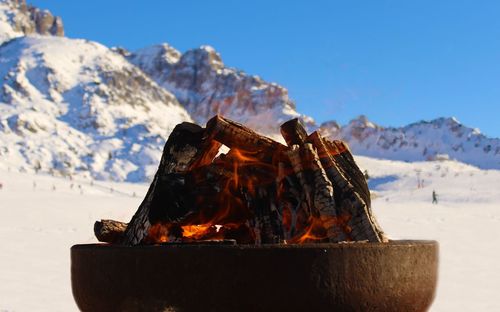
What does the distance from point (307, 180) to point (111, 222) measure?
3.90 ft

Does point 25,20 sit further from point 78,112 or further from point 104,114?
point 78,112

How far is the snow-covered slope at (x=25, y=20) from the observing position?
94.2 m

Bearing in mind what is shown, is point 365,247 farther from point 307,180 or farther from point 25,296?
point 25,296

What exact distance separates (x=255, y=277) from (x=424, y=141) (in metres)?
85.0

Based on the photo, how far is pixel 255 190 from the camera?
3479mm

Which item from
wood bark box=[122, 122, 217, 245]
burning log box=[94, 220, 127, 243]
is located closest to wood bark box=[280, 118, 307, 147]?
wood bark box=[122, 122, 217, 245]

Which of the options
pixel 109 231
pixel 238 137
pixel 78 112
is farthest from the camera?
pixel 78 112

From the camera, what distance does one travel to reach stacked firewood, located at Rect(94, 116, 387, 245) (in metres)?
3.31

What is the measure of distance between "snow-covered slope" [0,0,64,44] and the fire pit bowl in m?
94.6

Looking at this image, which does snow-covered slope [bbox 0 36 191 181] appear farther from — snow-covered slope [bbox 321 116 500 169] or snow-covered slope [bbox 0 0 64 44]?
snow-covered slope [bbox 321 116 500 169]

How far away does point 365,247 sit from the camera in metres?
2.80

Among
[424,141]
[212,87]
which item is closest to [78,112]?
[424,141]

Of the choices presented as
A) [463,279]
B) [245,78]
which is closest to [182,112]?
[245,78]

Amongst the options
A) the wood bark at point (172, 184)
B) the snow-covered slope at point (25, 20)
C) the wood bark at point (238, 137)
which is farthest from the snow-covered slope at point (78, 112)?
the wood bark at point (238, 137)
